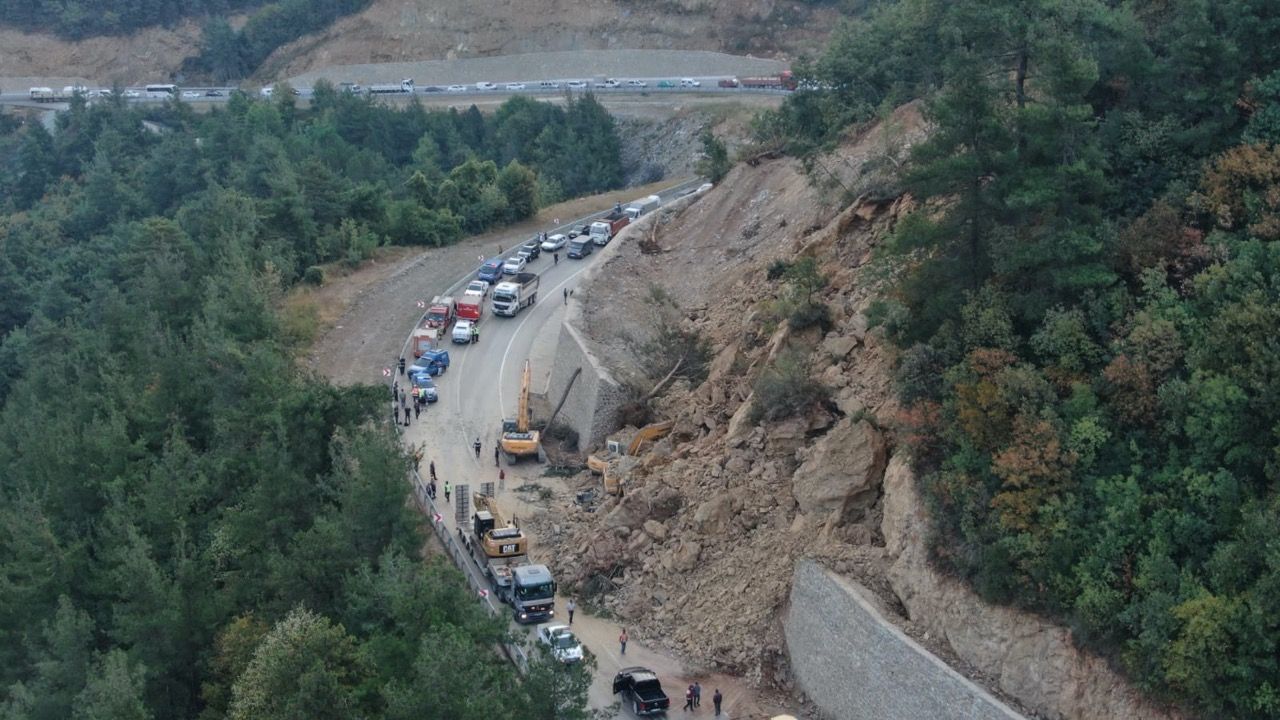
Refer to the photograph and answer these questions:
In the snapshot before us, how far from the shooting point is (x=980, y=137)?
30703 millimetres

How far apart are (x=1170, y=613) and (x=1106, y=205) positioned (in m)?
10.8

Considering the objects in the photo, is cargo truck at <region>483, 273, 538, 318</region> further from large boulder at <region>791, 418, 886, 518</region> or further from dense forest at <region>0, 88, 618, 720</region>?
large boulder at <region>791, 418, 886, 518</region>

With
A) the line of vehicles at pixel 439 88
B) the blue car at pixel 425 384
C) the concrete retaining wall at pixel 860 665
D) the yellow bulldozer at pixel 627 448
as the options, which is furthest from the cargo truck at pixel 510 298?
the line of vehicles at pixel 439 88

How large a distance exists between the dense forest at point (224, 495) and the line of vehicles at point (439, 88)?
2920 centimetres

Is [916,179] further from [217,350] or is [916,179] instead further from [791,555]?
[217,350]

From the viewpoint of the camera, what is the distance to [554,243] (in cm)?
6212

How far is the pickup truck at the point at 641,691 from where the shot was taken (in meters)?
29.9

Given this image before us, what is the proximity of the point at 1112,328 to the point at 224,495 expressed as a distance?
25.9m

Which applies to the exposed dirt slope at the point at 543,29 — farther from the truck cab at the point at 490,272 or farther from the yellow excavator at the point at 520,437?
the yellow excavator at the point at 520,437

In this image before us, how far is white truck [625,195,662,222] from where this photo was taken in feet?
215

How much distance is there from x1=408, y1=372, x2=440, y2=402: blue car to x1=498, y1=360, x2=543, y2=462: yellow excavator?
2.98 metres

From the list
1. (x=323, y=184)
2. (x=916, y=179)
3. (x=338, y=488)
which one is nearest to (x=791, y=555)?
(x=916, y=179)

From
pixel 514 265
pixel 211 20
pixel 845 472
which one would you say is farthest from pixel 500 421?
pixel 211 20

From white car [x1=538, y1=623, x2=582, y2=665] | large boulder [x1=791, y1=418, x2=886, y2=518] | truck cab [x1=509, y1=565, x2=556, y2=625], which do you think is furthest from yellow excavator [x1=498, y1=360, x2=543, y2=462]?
large boulder [x1=791, y1=418, x2=886, y2=518]
